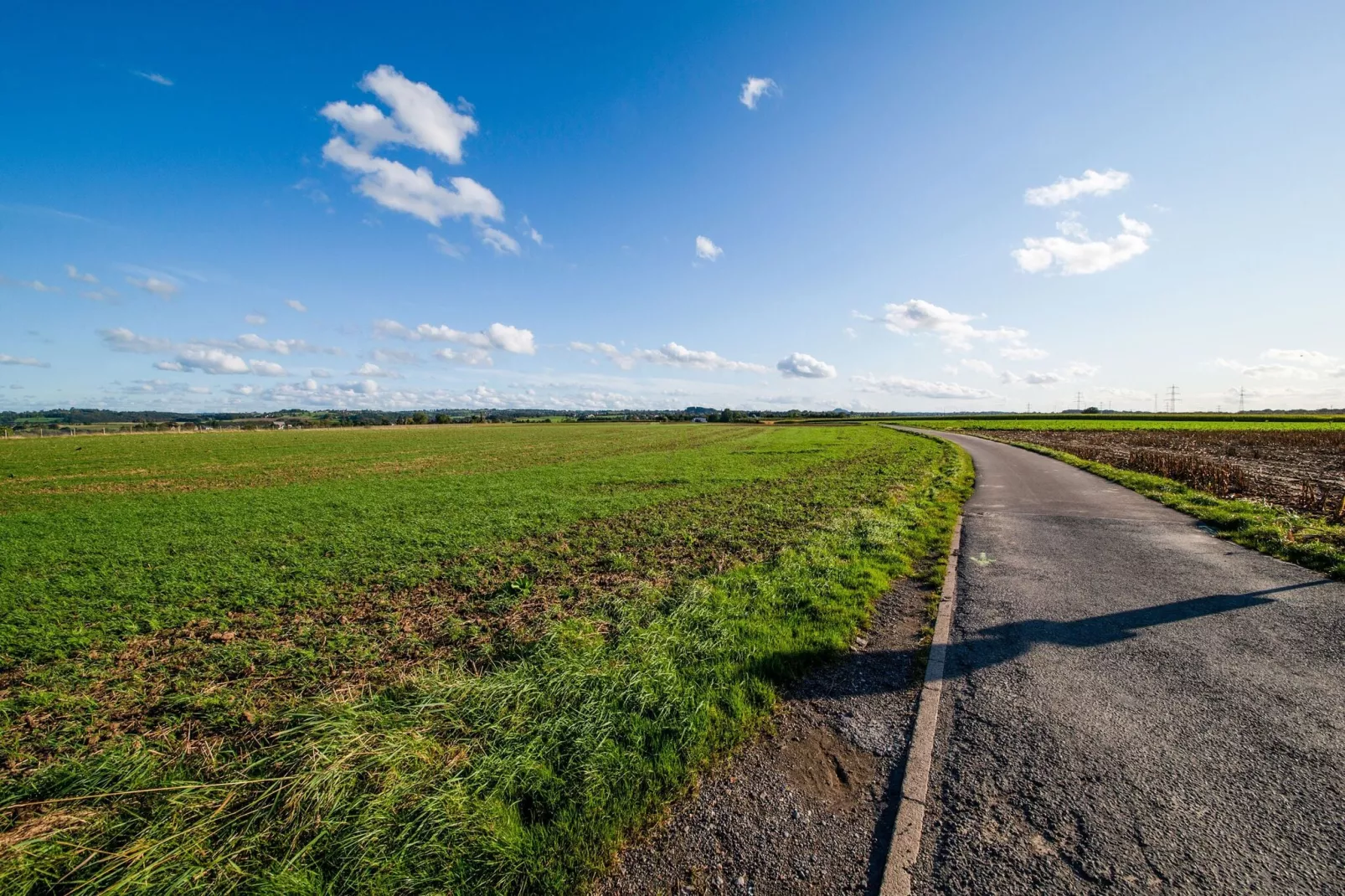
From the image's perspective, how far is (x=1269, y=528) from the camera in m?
10.9

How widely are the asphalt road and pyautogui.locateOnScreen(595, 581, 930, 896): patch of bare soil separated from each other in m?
0.38

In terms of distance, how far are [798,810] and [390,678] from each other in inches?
188

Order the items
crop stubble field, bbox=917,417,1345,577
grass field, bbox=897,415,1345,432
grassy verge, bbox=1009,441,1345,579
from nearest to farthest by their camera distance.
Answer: grassy verge, bbox=1009,441,1345,579 → crop stubble field, bbox=917,417,1345,577 → grass field, bbox=897,415,1345,432

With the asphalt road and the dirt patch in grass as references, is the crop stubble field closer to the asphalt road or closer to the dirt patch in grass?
the asphalt road

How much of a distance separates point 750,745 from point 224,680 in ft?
20.6

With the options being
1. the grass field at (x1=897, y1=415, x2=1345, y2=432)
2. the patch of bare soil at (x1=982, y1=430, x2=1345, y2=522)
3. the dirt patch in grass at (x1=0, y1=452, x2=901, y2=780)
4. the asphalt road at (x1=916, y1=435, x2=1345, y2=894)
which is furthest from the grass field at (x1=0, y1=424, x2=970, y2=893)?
the grass field at (x1=897, y1=415, x2=1345, y2=432)

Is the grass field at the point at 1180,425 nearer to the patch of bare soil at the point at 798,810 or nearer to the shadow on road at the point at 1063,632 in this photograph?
the shadow on road at the point at 1063,632

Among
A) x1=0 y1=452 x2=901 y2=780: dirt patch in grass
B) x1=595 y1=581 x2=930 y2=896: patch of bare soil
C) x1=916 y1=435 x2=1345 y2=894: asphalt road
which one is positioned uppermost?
x1=916 y1=435 x2=1345 y2=894: asphalt road

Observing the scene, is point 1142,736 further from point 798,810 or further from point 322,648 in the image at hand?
point 322,648

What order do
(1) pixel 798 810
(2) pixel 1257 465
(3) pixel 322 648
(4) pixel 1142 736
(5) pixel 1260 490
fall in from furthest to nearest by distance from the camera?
(2) pixel 1257 465
(5) pixel 1260 490
(3) pixel 322 648
(4) pixel 1142 736
(1) pixel 798 810

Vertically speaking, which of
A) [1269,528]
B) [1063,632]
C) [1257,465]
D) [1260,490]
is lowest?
[1257,465]

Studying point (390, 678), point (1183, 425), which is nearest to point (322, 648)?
point (390, 678)

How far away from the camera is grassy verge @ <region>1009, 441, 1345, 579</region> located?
9086 millimetres

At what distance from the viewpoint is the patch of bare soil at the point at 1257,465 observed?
1586 cm
